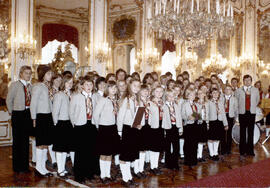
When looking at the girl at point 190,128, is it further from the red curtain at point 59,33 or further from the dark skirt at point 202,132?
the red curtain at point 59,33

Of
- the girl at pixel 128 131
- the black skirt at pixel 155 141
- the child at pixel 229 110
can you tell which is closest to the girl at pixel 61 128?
the girl at pixel 128 131

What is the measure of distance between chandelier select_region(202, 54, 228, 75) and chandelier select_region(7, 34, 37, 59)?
23.3 ft

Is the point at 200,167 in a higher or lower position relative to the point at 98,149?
lower

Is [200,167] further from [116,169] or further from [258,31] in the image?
[258,31]

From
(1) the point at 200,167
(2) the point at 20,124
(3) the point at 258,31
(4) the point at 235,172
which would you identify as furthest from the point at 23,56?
(3) the point at 258,31

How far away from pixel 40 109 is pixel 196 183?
262 cm

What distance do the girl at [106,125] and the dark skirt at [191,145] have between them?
164 cm

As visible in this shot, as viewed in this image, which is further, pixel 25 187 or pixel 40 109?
pixel 40 109

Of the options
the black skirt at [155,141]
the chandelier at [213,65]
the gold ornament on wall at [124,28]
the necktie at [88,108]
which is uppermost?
the gold ornament on wall at [124,28]

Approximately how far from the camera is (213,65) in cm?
1182

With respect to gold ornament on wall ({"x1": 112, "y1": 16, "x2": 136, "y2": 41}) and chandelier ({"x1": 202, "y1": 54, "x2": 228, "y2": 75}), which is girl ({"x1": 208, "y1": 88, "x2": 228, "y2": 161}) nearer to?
chandelier ({"x1": 202, "y1": 54, "x2": 228, "y2": 75})

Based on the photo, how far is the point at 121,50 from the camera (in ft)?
47.2

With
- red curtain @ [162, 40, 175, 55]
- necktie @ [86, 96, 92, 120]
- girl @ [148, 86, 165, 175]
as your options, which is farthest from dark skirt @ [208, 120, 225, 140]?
red curtain @ [162, 40, 175, 55]

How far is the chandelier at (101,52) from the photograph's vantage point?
8.38m
